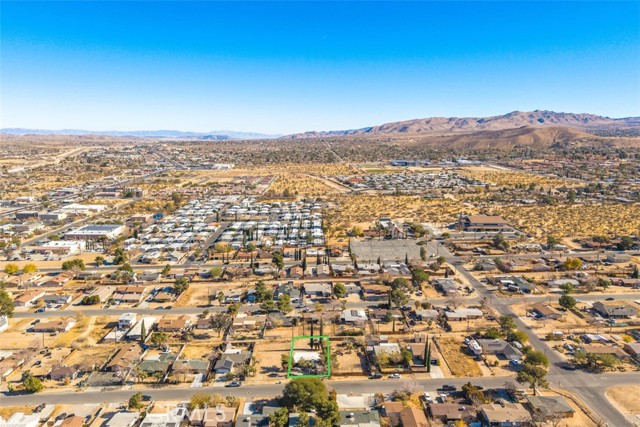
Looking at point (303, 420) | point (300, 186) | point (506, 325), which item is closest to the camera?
point (303, 420)

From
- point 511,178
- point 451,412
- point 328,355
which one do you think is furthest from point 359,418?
point 511,178

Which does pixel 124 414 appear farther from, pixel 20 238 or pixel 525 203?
pixel 525 203

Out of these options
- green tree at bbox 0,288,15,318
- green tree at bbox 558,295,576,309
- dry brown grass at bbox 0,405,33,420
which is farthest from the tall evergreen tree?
green tree at bbox 558,295,576,309

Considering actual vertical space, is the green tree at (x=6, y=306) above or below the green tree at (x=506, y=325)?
below

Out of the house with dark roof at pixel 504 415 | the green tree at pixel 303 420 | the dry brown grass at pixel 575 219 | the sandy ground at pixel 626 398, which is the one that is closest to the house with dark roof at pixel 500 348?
the sandy ground at pixel 626 398

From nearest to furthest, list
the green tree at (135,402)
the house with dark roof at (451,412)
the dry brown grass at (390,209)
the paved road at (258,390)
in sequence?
1. the house with dark roof at (451,412)
2. the green tree at (135,402)
3. the paved road at (258,390)
4. the dry brown grass at (390,209)

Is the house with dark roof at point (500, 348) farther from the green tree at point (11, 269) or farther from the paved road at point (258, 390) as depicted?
the green tree at point (11, 269)

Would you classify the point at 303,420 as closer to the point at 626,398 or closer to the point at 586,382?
the point at 586,382

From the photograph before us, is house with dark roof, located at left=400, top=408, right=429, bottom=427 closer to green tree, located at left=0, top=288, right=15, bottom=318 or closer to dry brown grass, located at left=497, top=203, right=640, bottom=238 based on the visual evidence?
green tree, located at left=0, top=288, right=15, bottom=318

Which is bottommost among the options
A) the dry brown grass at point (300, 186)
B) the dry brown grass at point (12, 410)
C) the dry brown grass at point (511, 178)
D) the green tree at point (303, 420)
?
the dry brown grass at point (12, 410)

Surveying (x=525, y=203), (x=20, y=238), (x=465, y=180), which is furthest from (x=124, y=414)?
(x=465, y=180)
